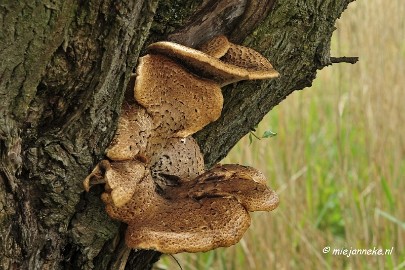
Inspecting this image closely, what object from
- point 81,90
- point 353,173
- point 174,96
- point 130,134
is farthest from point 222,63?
point 353,173

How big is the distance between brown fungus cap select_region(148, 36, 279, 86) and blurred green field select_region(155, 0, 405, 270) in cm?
199

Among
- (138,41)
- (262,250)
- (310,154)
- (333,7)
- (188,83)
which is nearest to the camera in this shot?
(138,41)

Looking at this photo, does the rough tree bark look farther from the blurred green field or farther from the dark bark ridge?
the blurred green field

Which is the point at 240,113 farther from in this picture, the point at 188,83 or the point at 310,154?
the point at 310,154

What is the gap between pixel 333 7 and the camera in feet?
6.07

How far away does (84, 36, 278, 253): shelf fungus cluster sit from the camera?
59.4 inches

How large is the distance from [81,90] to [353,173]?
2.96m

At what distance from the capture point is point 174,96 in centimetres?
172

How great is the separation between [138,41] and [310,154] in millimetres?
3481

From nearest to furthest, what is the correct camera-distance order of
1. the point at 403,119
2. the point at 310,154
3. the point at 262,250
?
the point at 262,250 < the point at 403,119 < the point at 310,154

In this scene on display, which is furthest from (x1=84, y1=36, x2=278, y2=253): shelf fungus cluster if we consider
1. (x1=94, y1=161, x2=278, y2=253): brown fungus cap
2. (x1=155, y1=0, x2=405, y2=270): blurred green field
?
(x1=155, y1=0, x2=405, y2=270): blurred green field

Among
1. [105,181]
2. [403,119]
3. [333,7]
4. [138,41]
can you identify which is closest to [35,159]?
[105,181]

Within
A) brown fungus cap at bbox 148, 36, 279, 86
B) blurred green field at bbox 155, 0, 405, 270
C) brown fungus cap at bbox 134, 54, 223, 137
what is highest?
brown fungus cap at bbox 148, 36, 279, 86

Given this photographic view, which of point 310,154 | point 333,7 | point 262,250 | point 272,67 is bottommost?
point 262,250
